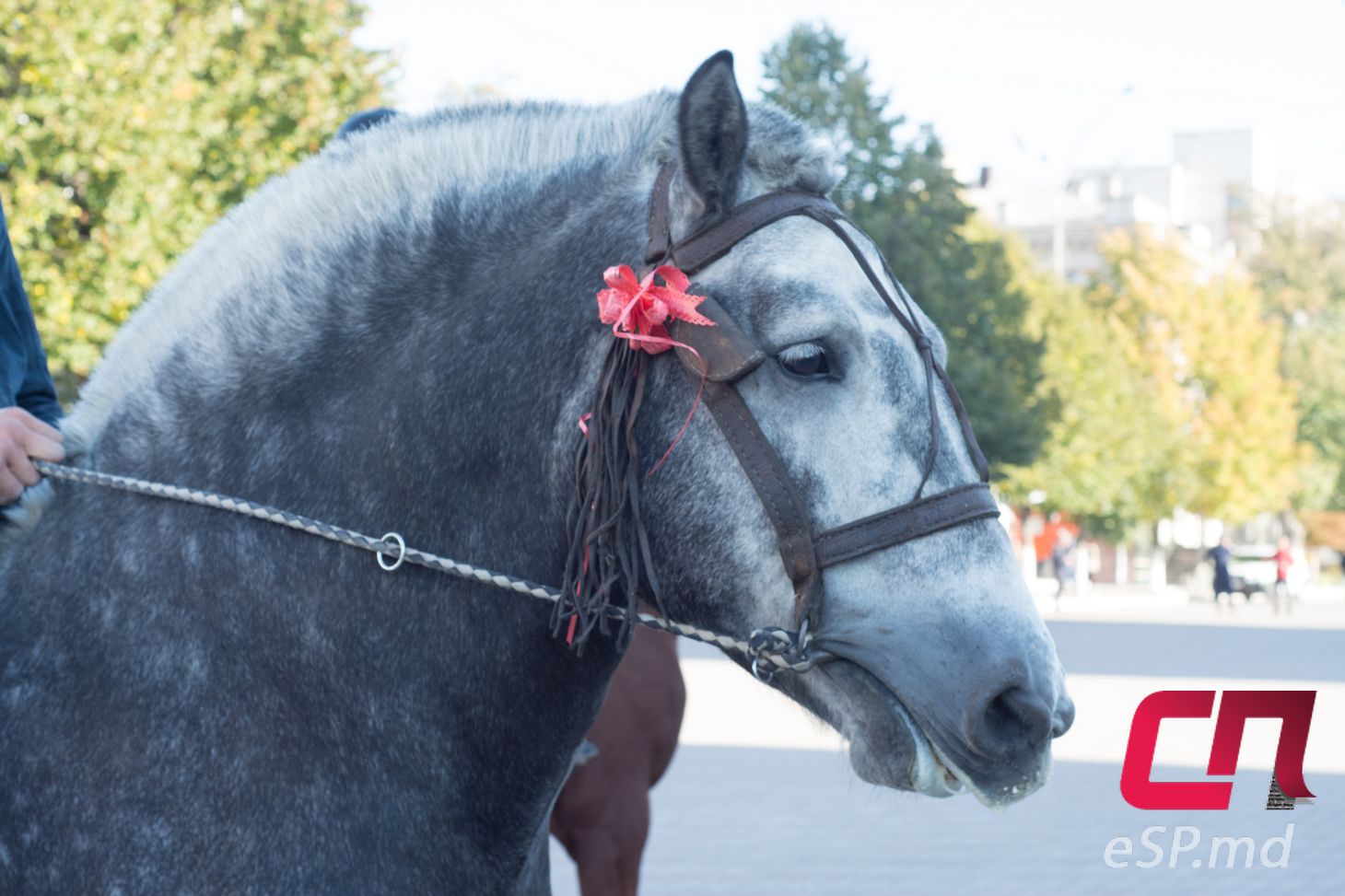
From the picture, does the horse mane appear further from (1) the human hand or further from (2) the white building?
(2) the white building

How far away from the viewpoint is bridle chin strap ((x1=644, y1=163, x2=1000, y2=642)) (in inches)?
85.4

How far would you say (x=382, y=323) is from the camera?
2447 millimetres

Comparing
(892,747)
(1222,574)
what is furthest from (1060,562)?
(892,747)

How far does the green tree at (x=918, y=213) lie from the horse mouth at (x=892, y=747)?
2779 cm

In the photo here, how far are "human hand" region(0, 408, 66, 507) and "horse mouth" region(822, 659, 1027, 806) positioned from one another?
4.08ft

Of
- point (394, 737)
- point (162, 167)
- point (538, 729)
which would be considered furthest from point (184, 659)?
point (162, 167)

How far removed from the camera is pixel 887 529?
2.16 m

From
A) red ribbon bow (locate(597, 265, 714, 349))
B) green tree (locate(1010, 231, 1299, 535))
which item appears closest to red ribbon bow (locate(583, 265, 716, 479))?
red ribbon bow (locate(597, 265, 714, 349))

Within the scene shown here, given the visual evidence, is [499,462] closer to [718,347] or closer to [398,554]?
[398,554]

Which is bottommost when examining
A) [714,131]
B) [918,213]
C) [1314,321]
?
[1314,321]

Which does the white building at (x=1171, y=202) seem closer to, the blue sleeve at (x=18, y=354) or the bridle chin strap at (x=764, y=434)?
the blue sleeve at (x=18, y=354)

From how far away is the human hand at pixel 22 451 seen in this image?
250 centimetres

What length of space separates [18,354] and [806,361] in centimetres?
149

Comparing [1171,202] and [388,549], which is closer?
[388,549]
